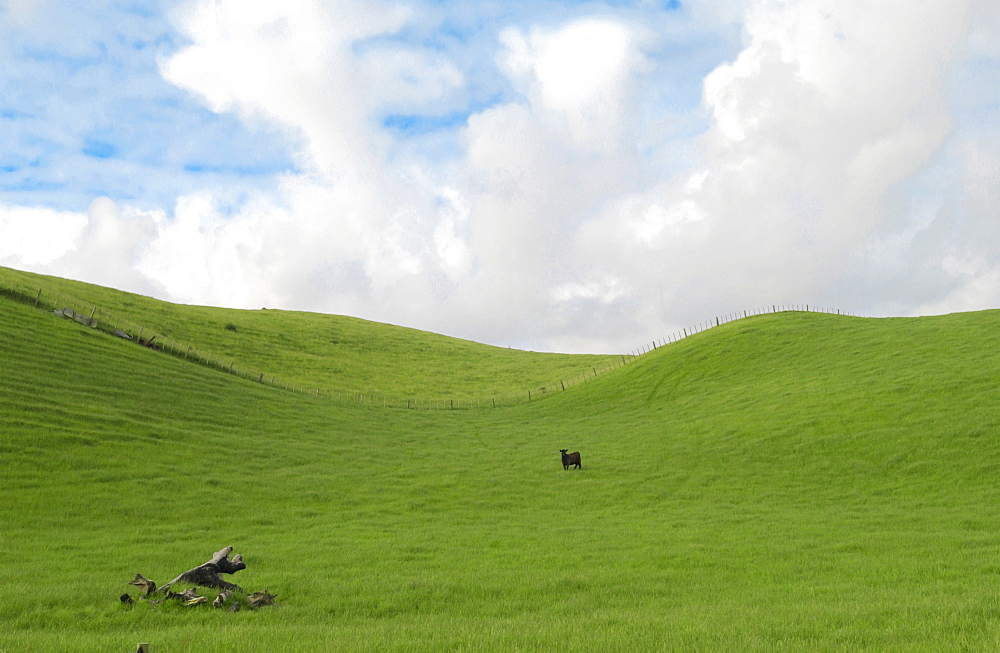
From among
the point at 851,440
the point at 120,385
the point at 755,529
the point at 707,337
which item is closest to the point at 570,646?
the point at 755,529

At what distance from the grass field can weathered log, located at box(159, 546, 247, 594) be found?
1371 mm

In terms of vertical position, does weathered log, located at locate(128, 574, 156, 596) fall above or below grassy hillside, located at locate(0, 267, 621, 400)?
below

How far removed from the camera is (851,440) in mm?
38156

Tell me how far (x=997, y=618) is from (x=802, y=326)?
65.7 metres

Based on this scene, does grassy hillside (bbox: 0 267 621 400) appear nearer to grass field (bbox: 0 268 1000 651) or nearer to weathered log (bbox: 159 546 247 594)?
grass field (bbox: 0 268 1000 651)

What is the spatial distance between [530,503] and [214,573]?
743 inches

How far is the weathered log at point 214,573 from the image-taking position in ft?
48.9

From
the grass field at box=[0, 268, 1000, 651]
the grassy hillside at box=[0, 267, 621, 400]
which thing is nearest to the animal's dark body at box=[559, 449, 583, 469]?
the grass field at box=[0, 268, 1000, 651]

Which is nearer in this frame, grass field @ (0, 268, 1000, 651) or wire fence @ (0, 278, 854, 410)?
grass field @ (0, 268, 1000, 651)

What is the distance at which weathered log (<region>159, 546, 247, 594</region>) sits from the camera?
14.9 meters

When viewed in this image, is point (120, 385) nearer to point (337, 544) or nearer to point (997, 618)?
point (337, 544)

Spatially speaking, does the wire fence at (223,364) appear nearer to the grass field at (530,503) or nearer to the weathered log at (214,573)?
the grass field at (530,503)

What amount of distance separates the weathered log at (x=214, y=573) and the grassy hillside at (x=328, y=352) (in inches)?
2148

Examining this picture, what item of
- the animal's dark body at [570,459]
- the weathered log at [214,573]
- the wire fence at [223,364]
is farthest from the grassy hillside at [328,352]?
the weathered log at [214,573]
